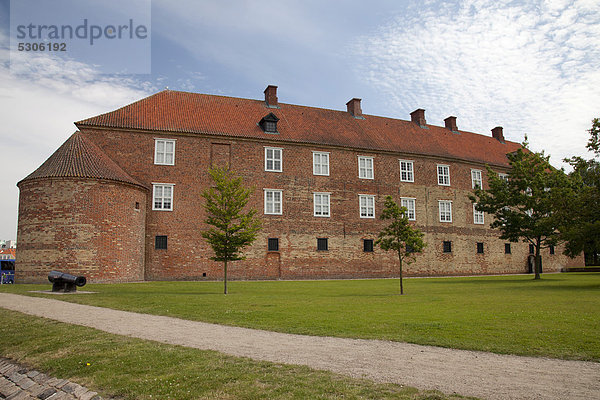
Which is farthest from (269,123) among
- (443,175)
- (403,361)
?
(403,361)

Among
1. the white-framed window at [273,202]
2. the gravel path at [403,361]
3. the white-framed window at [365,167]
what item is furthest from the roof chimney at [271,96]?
the gravel path at [403,361]

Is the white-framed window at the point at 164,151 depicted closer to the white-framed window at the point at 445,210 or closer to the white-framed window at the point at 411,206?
the white-framed window at the point at 411,206

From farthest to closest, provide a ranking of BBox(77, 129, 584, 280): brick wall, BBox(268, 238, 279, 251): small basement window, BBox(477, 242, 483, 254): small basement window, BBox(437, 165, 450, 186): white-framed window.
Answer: BBox(477, 242, 483, 254): small basement window, BBox(437, 165, 450, 186): white-framed window, BBox(268, 238, 279, 251): small basement window, BBox(77, 129, 584, 280): brick wall

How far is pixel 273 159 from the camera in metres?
33.9

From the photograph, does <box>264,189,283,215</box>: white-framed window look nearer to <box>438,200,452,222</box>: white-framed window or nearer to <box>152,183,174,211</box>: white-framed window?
<box>152,183,174,211</box>: white-framed window

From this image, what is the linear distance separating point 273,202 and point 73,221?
13172mm

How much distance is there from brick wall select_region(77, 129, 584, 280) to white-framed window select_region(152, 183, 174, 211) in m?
0.33

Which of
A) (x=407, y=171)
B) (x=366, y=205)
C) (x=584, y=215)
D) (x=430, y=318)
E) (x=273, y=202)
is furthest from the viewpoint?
(x=407, y=171)

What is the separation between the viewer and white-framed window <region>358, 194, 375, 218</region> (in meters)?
36.3

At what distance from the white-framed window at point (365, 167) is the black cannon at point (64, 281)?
2287 cm

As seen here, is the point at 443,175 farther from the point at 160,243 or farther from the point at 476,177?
the point at 160,243

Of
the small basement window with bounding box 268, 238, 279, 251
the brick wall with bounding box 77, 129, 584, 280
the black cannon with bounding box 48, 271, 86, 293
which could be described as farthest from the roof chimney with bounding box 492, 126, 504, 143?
the black cannon with bounding box 48, 271, 86, 293

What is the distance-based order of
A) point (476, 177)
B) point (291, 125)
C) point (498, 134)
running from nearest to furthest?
point (291, 125), point (476, 177), point (498, 134)

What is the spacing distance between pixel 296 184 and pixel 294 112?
7.25m
